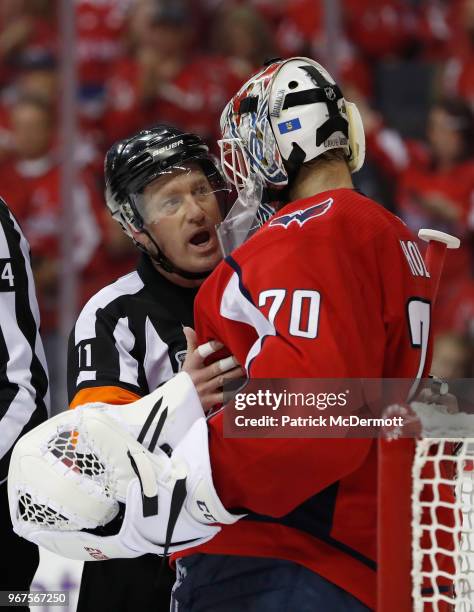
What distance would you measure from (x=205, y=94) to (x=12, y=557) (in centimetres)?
360

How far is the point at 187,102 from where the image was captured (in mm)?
5637

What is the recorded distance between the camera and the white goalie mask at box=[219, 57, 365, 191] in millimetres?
1975

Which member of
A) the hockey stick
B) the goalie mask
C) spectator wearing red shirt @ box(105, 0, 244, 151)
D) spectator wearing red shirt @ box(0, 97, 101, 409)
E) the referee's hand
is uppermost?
spectator wearing red shirt @ box(105, 0, 244, 151)

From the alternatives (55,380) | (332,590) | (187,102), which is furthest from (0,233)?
(187,102)

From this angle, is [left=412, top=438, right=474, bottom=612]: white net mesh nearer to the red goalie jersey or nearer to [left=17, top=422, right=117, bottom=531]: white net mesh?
the red goalie jersey

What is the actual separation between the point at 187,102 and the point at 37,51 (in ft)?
2.65

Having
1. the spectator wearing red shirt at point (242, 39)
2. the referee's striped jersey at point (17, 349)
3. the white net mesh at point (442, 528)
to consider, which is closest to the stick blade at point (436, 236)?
the white net mesh at point (442, 528)

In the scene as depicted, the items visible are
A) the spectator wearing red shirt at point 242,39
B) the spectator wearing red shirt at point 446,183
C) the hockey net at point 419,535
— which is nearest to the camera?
the hockey net at point 419,535

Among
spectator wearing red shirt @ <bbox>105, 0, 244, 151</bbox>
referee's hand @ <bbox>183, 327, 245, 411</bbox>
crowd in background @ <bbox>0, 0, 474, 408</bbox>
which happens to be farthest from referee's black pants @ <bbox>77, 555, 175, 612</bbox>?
spectator wearing red shirt @ <bbox>105, 0, 244, 151</bbox>

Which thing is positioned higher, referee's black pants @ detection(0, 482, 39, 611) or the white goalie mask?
the white goalie mask

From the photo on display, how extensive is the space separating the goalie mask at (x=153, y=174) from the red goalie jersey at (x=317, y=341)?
0.74 m

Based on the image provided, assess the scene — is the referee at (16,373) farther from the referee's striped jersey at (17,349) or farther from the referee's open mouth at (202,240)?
the referee's open mouth at (202,240)

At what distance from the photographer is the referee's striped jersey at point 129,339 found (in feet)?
7.70

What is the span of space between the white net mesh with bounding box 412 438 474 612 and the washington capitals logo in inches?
16.5
